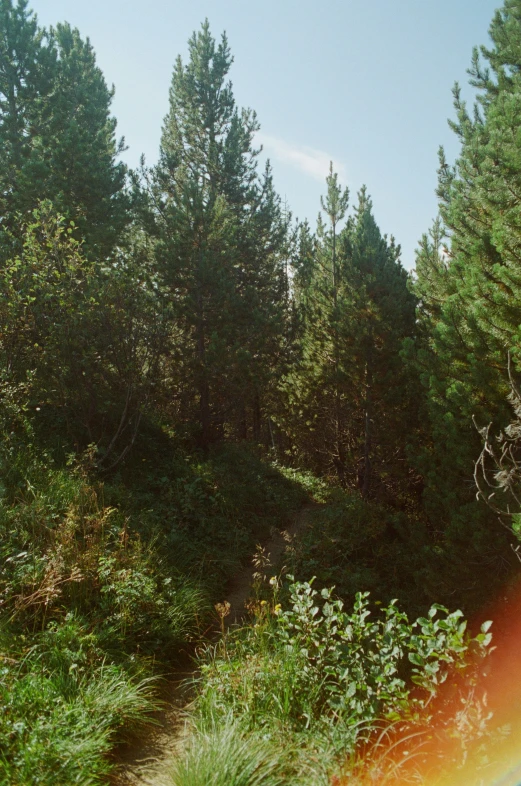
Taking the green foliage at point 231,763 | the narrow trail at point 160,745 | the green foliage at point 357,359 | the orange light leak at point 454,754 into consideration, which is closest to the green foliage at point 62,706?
the narrow trail at point 160,745

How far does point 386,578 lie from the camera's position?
8578 mm

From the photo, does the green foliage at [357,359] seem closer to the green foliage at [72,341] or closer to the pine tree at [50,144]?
the green foliage at [72,341]

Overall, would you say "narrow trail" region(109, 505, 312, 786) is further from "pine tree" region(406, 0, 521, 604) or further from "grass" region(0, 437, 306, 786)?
"pine tree" region(406, 0, 521, 604)

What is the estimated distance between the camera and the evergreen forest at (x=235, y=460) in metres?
3.23

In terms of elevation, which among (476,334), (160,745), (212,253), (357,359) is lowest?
(160,745)

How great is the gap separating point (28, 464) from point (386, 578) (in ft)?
21.6

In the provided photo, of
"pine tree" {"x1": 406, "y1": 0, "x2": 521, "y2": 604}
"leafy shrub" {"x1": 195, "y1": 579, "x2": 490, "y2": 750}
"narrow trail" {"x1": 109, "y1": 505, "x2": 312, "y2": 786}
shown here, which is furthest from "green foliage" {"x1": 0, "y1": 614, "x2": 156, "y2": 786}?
"pine tree" {"x1": 406, "y1": 0, "x2": 521, "y2": 604}

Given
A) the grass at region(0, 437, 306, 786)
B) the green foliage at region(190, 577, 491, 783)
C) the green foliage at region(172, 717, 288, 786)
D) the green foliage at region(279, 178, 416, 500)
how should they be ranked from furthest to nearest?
the green foliage at region(279, 178, 416, 500) → the grass at region(0, 437, 306, 786) → the green foliage at region(190, 577, 491, 783) → the green foliage at region(172, 717, 288, 786)

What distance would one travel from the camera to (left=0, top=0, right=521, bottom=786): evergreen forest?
10.6ft

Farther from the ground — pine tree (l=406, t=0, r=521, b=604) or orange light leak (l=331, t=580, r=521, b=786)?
pine tree (l=406, t=0, r=521, b=604)

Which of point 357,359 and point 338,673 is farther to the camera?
point 357,359

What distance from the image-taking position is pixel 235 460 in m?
12.4

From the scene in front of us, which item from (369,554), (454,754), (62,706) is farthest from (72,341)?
(454,754)

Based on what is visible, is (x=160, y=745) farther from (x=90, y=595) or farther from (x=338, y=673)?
(x=90, y=595)
